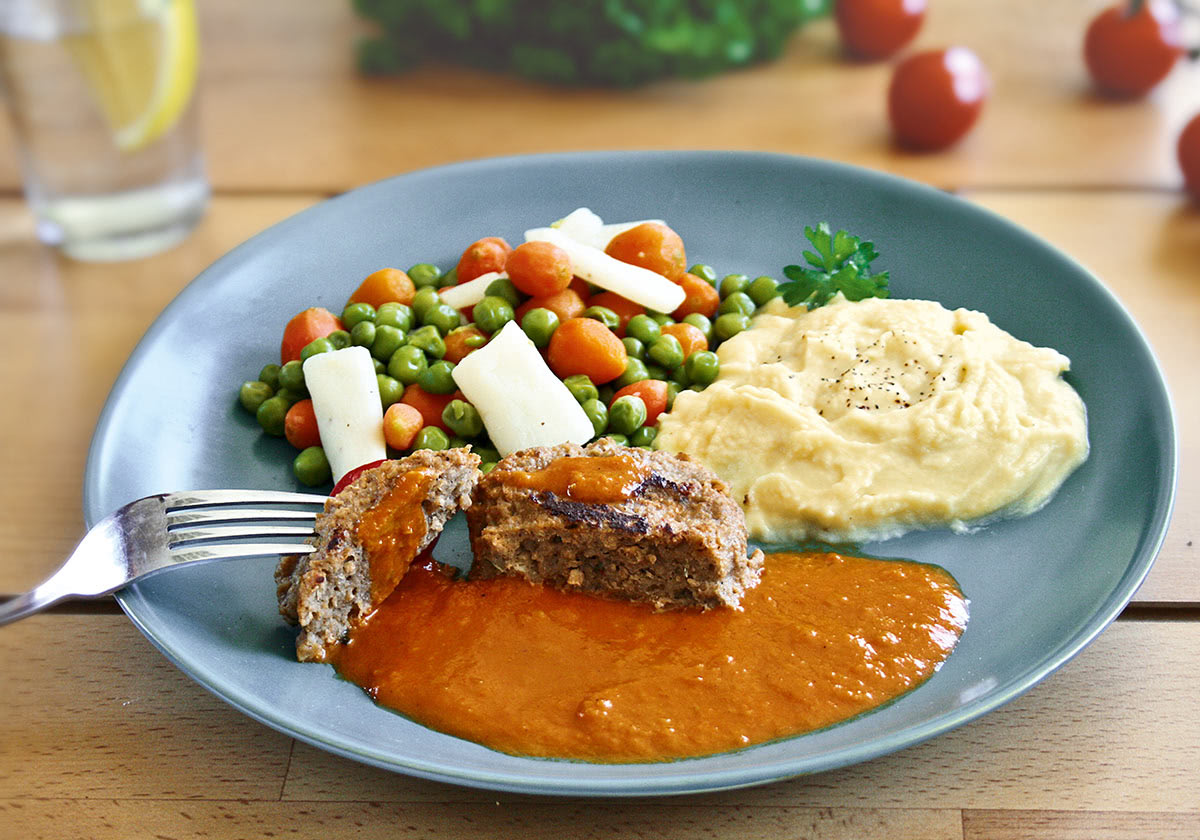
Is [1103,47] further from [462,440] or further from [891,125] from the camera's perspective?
[462,440]

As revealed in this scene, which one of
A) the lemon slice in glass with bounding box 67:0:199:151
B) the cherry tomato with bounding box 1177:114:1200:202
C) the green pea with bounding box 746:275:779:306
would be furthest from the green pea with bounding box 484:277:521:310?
the cherry tomato with bounding box 1177:114:1200:202

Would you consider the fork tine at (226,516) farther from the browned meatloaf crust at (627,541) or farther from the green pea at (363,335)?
the green pea at (363,335)

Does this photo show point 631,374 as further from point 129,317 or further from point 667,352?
point 129,317

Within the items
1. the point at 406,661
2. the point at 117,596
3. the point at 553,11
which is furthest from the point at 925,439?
the point at 553,11

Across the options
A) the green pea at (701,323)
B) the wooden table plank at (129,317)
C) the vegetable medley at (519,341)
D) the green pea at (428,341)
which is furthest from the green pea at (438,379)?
the wooden table plank at (129,317)

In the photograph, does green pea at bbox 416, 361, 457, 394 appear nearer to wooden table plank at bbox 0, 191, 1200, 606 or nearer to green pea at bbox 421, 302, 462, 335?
green pea at bbox 421, 302, 462, 335
